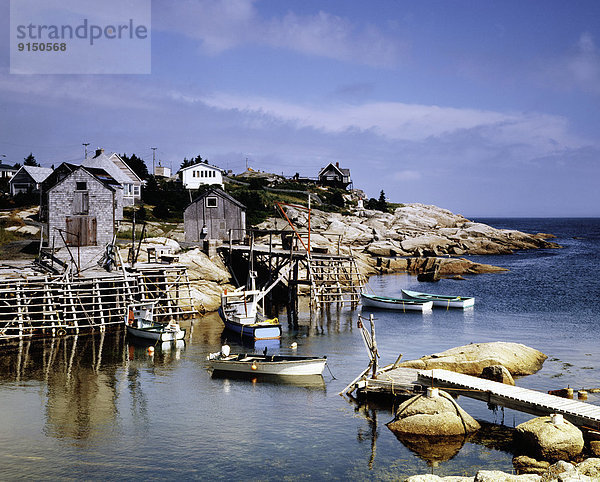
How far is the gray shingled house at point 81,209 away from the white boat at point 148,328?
12.0 m

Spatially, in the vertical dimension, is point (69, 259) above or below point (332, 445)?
above

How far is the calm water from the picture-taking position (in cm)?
1958

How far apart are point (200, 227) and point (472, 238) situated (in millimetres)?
67976

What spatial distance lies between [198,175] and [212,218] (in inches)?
1834

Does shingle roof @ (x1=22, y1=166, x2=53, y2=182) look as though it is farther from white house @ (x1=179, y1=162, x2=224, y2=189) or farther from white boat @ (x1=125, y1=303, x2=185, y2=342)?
white boat @ (x1=125, y1=303, x2=185, y2=342)

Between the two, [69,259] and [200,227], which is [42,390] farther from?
[200,227]

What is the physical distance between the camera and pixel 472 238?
4432 inches

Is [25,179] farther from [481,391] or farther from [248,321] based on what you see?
[481,391]


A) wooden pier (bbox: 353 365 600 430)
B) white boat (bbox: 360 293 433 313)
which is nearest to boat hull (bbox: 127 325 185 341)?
wooden pier (bbox: 353 365 600 430)

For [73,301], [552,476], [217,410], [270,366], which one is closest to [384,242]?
[73,301]

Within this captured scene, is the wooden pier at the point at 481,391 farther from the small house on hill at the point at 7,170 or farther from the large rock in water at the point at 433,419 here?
the small house on hill at the point at 7,170

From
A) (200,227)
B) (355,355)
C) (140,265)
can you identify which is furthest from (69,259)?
(355,355)

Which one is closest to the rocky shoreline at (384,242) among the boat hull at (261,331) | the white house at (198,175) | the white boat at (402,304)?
the white boat at (402,304)

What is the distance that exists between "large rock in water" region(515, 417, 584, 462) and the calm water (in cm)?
127
